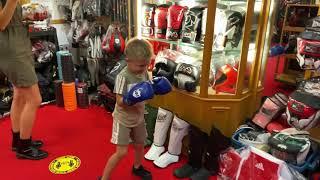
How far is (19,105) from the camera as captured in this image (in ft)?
8.40

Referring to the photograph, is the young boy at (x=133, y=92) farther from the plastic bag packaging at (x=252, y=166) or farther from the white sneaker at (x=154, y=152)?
the plastic bag packaging at (x=252, y=166)

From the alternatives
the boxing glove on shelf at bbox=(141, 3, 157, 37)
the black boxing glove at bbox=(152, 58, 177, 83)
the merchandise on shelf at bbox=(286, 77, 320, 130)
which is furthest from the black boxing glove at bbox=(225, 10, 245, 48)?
the boxing glove on shelf at bbox=(141, 3, 157, 37)

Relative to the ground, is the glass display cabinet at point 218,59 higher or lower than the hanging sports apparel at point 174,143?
higher

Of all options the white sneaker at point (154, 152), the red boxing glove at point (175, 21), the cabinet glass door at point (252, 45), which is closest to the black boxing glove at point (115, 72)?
the red boxing glove at point (175, 21)

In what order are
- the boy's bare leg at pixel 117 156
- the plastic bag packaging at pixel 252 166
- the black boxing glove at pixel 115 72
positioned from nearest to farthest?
the plastic bag packaging at pixel 252 166 → the boy's bare leg at pixel 117 156 → the black boxing glove at pixel 115 72

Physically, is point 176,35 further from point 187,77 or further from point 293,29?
point 293,29

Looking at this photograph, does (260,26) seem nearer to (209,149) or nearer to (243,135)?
(243,135)

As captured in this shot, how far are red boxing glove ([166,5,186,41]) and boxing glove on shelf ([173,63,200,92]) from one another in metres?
0.38

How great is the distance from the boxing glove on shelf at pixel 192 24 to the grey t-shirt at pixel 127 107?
2.70ft

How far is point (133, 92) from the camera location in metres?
1.81

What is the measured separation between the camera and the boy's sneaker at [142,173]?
7.67 ft

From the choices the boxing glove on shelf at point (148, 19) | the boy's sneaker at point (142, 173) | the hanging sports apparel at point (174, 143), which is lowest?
the boy's sneaker at point (142, 173)

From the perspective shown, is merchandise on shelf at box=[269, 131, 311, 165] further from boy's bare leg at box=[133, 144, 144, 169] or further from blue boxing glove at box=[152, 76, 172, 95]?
boy's bare leg at box=[133, 144, 144, 169]

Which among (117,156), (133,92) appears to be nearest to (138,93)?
(133,92)
